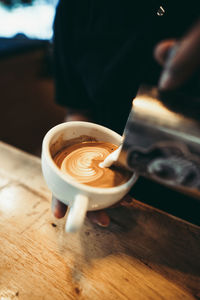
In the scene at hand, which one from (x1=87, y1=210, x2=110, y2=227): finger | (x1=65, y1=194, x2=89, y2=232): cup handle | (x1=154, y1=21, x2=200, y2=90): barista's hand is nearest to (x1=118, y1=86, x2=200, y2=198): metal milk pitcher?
(x1=154, y1=21, x2=200, y2=90): barista's hand

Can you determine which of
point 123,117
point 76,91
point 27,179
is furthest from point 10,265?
point 76,91

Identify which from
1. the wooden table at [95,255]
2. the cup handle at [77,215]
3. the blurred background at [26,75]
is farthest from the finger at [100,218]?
the blurred background at [26,75]

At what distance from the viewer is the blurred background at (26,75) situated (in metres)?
2.22

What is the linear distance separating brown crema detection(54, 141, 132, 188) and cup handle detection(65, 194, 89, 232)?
12 centimetres

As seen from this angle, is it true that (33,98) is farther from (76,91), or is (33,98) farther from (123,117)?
(123,117)

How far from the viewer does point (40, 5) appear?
4.53 m

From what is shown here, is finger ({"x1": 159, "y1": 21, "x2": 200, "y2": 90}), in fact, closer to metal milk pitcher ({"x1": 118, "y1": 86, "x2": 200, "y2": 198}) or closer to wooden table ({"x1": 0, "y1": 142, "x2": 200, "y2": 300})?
metal milk pitcher ({"x1": 118, "y1": 86, "x2": 200, "y2": 198})

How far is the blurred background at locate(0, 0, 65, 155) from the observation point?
2.22 meters

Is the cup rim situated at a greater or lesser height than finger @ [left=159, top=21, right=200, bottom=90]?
lesser

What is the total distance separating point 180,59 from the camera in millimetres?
286

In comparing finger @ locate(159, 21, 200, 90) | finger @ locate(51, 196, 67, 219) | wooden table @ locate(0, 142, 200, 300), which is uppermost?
finger @ locate(159, 21, 200, 90)

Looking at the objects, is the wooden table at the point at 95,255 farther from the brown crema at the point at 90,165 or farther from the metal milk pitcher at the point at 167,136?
the metal milk pitcher at the point at 167,136

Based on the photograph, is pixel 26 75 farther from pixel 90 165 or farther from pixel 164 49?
pixel 164 49

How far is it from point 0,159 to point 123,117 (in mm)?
532
